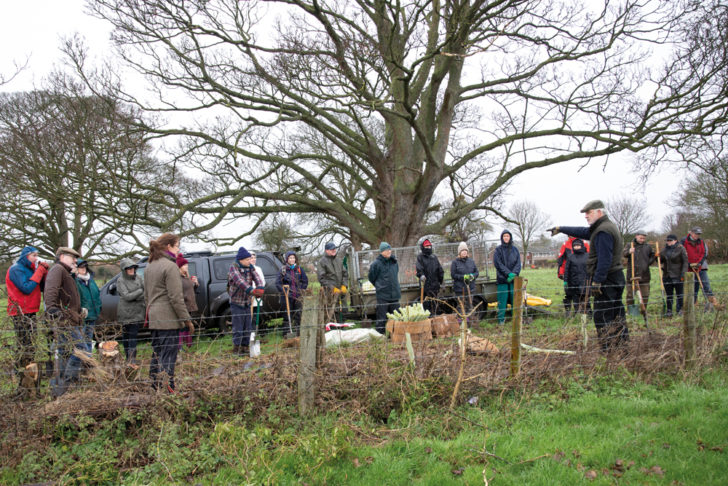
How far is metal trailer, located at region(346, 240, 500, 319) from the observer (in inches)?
400

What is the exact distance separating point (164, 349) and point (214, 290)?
16.4 ft

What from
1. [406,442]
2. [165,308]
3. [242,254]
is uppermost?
[242,254]

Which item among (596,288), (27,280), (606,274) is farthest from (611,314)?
(27,280)

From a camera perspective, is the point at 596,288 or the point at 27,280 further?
the point at 27,280

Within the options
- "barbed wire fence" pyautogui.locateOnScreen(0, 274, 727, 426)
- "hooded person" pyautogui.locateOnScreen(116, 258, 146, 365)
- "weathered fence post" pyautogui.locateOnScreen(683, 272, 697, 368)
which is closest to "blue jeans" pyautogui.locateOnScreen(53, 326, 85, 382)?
"barbed wire fence" pyautogui.locateOnScreen(0, 274, 727, 426)

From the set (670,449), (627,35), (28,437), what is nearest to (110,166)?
(28,437)

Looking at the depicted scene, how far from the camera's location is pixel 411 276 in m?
10.8

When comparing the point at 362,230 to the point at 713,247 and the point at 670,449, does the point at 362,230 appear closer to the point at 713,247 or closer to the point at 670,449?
the point at 670,449

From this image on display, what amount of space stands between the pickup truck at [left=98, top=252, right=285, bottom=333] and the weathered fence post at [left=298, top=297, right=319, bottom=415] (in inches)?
200

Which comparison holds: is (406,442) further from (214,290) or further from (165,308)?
(214,290)

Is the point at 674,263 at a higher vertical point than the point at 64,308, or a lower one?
higher

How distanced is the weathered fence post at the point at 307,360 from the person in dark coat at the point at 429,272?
5359 millimetres

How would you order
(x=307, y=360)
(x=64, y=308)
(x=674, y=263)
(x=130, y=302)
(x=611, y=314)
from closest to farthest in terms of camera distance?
(x=307, y=360) → (x=64, y=308) → (x=611, y=314) → (x=130, y=302) → (x=674, y=263)

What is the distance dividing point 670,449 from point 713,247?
102 ft
